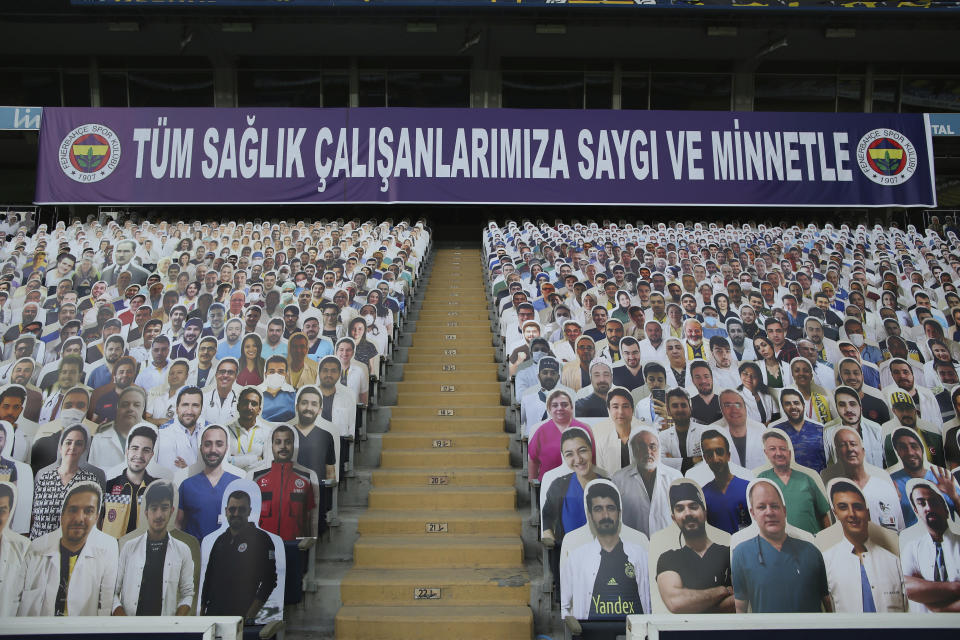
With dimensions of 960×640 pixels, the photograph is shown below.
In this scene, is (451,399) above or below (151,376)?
below

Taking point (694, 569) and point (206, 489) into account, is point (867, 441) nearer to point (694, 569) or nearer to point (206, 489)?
point (694, 569)

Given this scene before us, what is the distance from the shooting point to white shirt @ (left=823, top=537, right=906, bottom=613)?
3332mm

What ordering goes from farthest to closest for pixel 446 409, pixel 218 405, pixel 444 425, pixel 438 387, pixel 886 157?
pixel 886 157 < pixel 438 387 < pixel 446 409 < pixel 444 425 < pixel 218 405

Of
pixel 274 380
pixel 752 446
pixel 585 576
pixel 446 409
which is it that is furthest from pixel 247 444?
pixel 752 446

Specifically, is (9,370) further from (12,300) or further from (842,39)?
(842,39)

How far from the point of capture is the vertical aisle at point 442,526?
368cm

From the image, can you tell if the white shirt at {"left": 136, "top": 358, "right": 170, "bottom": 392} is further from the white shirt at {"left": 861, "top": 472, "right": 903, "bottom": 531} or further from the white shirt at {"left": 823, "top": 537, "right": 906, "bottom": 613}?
the white shirt at {"left": 861, "top": 472, "right": 903, "bottom": 531}

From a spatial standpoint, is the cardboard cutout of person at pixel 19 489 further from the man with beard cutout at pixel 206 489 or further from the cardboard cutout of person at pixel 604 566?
the cardboard cutout of person at pixel 604 566

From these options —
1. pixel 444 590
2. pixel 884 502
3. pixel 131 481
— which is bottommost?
pixel 444 590

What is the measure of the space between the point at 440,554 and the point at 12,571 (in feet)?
7.57

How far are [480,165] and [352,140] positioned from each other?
285 centimetres

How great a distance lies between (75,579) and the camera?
135 inches

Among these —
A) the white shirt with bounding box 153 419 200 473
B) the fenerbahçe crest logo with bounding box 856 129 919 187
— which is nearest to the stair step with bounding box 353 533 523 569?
the white shirt with bounding box 153 419 200 473

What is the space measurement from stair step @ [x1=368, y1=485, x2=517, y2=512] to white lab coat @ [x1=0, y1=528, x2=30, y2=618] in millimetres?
2085
